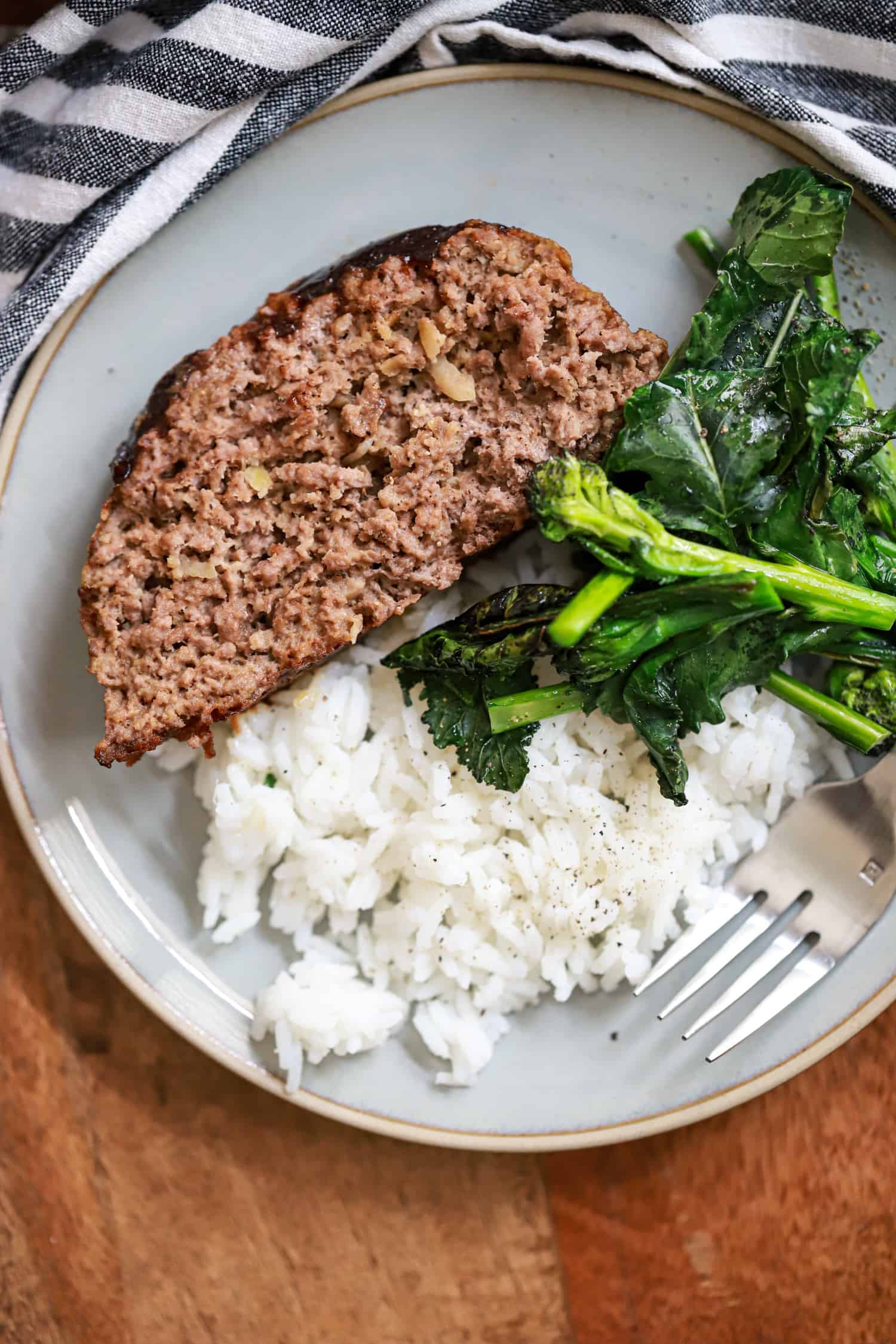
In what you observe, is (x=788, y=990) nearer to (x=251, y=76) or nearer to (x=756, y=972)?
(x=756, y=972)

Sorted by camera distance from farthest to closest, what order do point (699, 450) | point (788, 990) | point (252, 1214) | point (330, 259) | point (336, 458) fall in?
point (252, 1214) < point (330, 259) < point (788, 990) < point (336, 458) < point (699, 450)

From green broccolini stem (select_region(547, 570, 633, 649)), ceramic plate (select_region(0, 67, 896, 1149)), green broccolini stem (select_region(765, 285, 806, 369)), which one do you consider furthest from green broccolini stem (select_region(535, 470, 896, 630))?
ceramic plate (select_region(0, 67, 896, 1149))

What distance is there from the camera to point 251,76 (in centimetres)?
353

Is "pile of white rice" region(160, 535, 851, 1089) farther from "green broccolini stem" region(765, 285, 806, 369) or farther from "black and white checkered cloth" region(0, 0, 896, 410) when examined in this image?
"black and white checkered cloth" region(0, 0, 896, 410)

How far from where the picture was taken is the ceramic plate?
12.1 feet

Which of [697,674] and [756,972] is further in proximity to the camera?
[756,972]

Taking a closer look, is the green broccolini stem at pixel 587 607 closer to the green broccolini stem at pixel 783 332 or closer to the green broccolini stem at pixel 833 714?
the green broccolini stem at pixel 833 714

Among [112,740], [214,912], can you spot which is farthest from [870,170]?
[214,912]

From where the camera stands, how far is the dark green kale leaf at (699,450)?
10.5 ft

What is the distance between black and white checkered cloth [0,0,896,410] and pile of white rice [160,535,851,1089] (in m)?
1.75

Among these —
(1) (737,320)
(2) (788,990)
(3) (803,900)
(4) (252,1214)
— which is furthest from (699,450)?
(4) (252,1214)

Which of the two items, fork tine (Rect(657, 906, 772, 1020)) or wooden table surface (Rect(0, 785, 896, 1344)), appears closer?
fork tine (Rect(657, 906, 772, 1020))

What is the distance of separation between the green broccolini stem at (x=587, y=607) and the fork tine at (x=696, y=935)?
4.24 ft

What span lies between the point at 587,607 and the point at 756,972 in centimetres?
159
